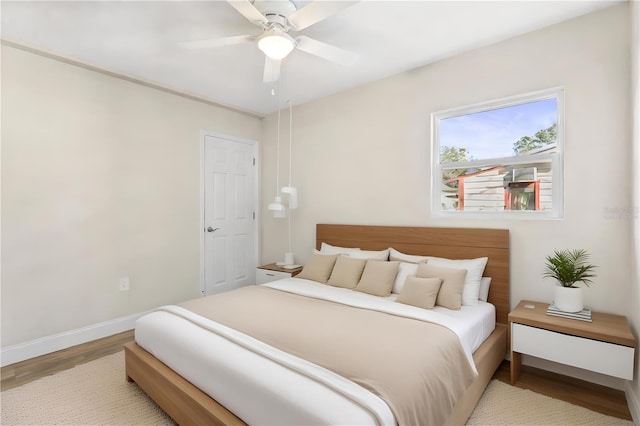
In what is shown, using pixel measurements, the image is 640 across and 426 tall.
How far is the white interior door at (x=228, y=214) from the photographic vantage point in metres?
4.17

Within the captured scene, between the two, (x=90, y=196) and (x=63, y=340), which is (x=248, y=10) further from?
(x=63, y=340)

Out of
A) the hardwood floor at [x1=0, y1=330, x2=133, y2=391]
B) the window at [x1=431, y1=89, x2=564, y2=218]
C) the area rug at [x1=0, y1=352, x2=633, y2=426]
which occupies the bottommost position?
the hardwood floor at [x1=0, y1=330, x2=133, y2=391]

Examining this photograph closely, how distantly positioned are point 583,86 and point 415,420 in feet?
8.64

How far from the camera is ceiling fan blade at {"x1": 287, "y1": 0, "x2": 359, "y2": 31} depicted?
69.1 inches

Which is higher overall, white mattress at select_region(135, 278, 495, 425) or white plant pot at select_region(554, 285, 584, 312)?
white plant pot at select_region(554, 285, 584, 312)

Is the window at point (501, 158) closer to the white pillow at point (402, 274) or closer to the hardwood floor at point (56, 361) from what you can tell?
the white pillow at point (402, 274)

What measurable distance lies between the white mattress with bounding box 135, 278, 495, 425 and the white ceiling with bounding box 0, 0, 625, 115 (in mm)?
2131

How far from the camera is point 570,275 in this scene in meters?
2.26

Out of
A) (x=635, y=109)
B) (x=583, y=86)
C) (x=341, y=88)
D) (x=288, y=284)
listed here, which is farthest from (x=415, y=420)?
(x=341, y=88)

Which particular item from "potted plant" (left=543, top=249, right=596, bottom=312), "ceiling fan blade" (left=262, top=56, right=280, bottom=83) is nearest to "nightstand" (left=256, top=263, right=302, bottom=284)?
"ceiling fan blade" (left=262, top=56, right=280, bottom=83)

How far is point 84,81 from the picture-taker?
10.1ft

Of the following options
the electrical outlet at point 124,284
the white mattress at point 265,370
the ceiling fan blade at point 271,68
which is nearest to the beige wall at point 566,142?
the white mattress at point 265,370

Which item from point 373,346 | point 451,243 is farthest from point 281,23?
point 451,243

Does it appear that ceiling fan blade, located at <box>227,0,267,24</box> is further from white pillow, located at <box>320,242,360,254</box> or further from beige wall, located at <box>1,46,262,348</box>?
white pillow, located at <box>320,242,360,254</box>
